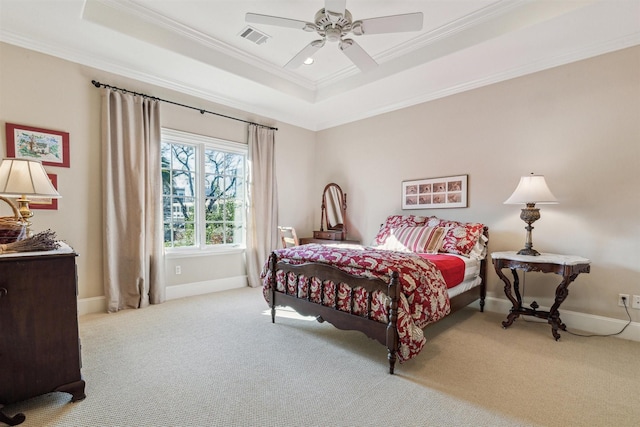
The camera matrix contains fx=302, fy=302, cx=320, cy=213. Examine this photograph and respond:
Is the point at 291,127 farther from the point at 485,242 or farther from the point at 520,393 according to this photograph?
the point at 520,393

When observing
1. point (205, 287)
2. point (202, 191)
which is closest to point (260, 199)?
point (202, 191)

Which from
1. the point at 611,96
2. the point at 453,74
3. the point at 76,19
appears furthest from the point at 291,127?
the point at 611,96

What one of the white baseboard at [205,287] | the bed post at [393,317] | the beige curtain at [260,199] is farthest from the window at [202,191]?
the bed post at [393,317]

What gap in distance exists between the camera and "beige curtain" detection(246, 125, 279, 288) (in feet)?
14.7

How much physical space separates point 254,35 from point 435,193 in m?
2.78

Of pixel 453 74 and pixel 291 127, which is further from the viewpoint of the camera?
pixel 291 127

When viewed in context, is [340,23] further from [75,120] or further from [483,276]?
[483,276]

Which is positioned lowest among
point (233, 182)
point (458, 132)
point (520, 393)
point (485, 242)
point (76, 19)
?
point (520, 393)

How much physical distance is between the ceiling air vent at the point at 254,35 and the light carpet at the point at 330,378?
290 cm

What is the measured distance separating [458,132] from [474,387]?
9.42 ft

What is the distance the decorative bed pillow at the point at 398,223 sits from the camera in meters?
3.80

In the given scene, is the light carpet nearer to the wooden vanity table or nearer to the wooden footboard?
the wooden footboard

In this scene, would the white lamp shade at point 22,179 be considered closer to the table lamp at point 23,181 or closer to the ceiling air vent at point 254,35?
the table lamp at point 23,181

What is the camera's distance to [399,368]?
2.12 m
